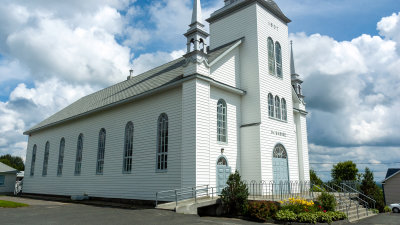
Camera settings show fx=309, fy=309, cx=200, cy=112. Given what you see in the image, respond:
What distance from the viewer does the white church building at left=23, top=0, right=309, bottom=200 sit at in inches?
689

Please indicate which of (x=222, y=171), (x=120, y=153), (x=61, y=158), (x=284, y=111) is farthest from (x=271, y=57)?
(x=61, y=158)

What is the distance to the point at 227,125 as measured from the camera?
19000mm

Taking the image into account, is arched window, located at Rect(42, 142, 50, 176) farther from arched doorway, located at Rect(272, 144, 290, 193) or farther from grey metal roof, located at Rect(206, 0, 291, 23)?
arched doorway, located at Rect(272, 144, 290, 193)

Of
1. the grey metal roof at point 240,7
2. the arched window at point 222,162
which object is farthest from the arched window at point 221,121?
the grey metal roof at point 240,7

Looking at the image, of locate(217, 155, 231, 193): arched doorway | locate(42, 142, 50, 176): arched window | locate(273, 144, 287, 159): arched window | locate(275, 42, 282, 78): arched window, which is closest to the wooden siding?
locate(42, 142, 50, 176): arched window

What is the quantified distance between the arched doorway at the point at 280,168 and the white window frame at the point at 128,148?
956 cm

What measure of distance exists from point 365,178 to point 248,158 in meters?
10.6

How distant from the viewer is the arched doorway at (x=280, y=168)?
19.7m

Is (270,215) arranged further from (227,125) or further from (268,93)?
(268,93)

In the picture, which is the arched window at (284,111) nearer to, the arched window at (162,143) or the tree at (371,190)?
the tree at (371,190)

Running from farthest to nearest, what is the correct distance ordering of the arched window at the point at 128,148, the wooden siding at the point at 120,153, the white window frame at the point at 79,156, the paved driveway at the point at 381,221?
1. the white window frame at the point at 79,156
2. the arched window at the point at 128,148
3. the wooden siding at the point at 120,153
4. the paved driveway at the point at 381,221

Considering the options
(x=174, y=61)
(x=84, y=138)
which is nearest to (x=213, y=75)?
(x=174, y=61)

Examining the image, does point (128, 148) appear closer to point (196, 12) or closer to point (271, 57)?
point (196, 12)

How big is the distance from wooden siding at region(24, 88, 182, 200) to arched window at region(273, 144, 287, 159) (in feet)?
21.8
